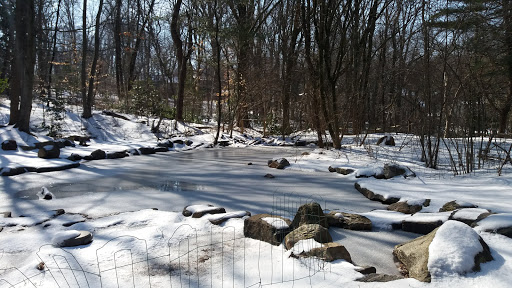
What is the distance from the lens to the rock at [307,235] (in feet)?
10.6

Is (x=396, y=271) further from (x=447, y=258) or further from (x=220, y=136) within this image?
(x=220, y=136)

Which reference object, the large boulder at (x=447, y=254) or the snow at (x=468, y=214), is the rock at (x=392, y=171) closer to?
the snow at (x=468, y=214)

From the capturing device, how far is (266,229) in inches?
140

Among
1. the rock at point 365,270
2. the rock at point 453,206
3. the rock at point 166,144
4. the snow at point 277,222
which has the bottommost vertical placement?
the rock at point 365,270

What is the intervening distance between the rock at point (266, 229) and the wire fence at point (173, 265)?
72mm

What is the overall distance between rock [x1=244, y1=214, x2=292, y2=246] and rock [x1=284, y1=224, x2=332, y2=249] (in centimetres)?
14

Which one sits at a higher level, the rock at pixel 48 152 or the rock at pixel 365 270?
the rock at pixel 48 152

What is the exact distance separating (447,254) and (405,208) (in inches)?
77.3

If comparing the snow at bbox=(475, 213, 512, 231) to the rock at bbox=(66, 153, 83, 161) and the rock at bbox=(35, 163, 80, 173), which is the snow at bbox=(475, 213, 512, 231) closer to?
the rock at bbox=(35, 163, 80, 173)

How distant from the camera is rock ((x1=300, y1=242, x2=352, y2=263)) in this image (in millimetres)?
2921

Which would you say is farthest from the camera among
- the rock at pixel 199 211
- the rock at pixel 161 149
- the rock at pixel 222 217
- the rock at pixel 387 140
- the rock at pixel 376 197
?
the rock at pixel 161 149

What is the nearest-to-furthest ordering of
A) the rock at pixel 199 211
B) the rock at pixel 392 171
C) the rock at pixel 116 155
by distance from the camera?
1. the rock at pixel 199 211
2. the rock at pixel 392 171
3. the rock at pixel 116 155

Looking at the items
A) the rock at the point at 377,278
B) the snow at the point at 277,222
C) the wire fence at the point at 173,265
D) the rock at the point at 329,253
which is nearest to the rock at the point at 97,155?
the wire fence at the point at 173,265

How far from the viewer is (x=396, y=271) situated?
296 cm
